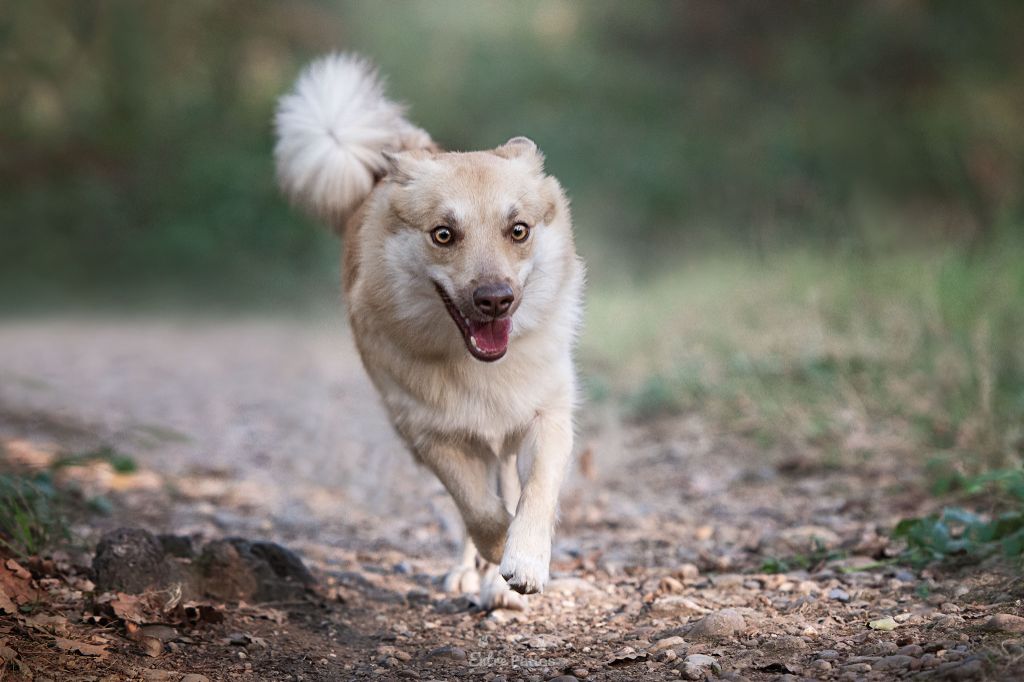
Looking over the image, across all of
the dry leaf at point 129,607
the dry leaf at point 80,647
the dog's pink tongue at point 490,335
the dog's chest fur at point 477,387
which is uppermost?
the dog's pink tongue at point 490,335

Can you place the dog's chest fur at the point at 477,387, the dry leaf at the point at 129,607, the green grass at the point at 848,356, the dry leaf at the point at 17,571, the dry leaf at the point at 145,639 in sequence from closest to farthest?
the dry leaf at the point at 145,639, the dry leaf at the point at 129,607, the dry leaf at the point at 17,571, the dog's chest fur at the point at 477,387, the green grass at the point at 848,356

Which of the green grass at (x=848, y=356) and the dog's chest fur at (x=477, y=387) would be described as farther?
the green grass at (x=848, y=356)

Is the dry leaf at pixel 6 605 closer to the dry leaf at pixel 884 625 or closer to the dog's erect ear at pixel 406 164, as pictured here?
the dog's erect ear at pixel 406 164

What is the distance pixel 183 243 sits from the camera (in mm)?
14234

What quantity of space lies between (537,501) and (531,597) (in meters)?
0.55

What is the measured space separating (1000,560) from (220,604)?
2538 millimetres

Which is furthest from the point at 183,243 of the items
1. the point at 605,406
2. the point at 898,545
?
the point at 898,545

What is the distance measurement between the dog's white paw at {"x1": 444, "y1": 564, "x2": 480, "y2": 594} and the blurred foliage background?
2.83 m

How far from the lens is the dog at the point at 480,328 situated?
143 inches

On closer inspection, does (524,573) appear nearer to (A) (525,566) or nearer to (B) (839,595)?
(A) (525,566)

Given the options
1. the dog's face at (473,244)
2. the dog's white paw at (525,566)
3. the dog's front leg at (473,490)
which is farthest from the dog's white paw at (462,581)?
the dog's face at (473,244)

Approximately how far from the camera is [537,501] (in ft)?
11.9

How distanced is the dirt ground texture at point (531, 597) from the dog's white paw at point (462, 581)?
2.2 inches

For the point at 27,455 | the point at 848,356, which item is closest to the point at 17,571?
the point at 27,455
